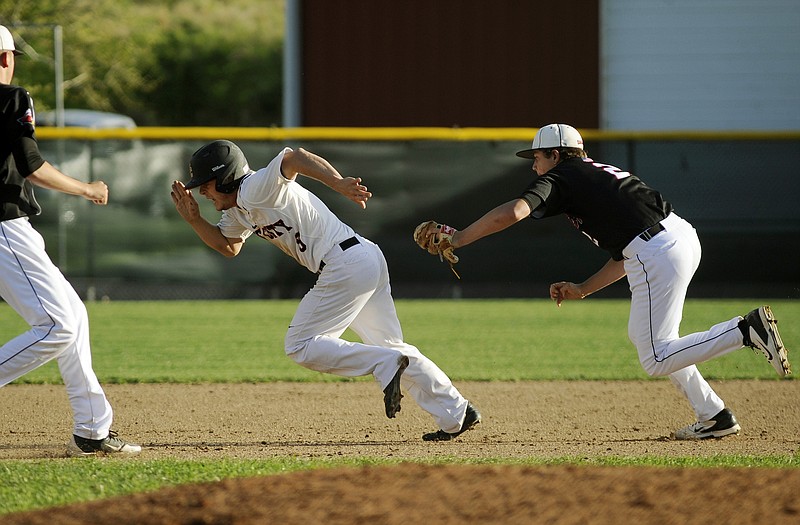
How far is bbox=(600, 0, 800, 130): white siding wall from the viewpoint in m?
17.6

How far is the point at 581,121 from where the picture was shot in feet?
57.5

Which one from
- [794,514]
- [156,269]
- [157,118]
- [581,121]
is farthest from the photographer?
[157,118]

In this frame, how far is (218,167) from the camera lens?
5680 millimetres

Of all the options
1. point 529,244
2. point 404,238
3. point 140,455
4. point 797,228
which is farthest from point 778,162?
point 140,455

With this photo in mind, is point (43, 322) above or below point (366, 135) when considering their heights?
below

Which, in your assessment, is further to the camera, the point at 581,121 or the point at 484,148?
the point at 581,121

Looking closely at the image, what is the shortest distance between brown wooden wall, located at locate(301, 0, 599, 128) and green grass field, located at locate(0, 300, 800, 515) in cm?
455

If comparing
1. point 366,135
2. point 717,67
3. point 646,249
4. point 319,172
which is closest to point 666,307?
point 646,249

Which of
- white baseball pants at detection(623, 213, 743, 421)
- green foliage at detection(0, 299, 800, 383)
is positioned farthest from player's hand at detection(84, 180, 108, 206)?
green foliage at detection(0, 299, 800, 383)

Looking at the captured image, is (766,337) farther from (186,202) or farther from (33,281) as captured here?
(33,281)

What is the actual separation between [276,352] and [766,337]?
540 centimetres

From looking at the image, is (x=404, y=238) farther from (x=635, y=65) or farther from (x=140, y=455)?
(x=140, y=455)

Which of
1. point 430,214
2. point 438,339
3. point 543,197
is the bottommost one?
point 438,339

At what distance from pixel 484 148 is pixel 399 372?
902cm
